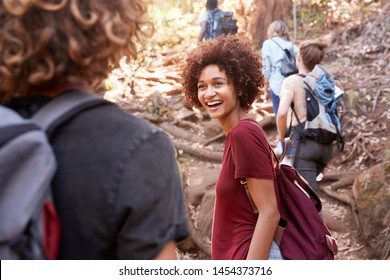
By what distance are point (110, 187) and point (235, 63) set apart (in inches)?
71.3

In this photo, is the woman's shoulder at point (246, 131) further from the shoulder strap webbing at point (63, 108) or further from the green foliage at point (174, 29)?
the green foliage at point (174, 29)

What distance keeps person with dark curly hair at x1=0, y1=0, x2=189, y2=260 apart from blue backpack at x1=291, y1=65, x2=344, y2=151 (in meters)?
3.34

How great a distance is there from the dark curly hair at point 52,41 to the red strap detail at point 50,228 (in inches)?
10.3

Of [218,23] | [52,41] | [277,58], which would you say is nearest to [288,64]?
[277,58]

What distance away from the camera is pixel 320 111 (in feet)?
15.0

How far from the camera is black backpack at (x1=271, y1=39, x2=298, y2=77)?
280 inches

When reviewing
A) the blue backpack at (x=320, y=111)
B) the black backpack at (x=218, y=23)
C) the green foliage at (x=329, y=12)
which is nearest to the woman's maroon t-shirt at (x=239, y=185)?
the blue backpack at (x=320, y=111)

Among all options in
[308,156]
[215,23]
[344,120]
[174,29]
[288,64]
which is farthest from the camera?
[174,29]

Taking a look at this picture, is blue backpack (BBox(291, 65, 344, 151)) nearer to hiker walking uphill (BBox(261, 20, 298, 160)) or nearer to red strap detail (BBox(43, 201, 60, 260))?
hiker walking uphill (BBox(261, 20, 298, 160))

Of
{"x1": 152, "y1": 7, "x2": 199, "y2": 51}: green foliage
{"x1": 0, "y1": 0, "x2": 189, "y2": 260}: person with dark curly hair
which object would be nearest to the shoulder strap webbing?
{"x1": 0, "y1": 0, "x2": 189, "y2": 260}: person with dark curly hair

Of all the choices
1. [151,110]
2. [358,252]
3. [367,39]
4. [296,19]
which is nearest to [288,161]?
[358,252]

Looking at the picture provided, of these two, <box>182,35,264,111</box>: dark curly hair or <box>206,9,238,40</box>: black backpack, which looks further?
<box>206,9,238,40</box>: black backpack

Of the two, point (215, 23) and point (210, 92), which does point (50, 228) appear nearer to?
point (210, 92)

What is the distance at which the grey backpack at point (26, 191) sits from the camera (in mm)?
1114
